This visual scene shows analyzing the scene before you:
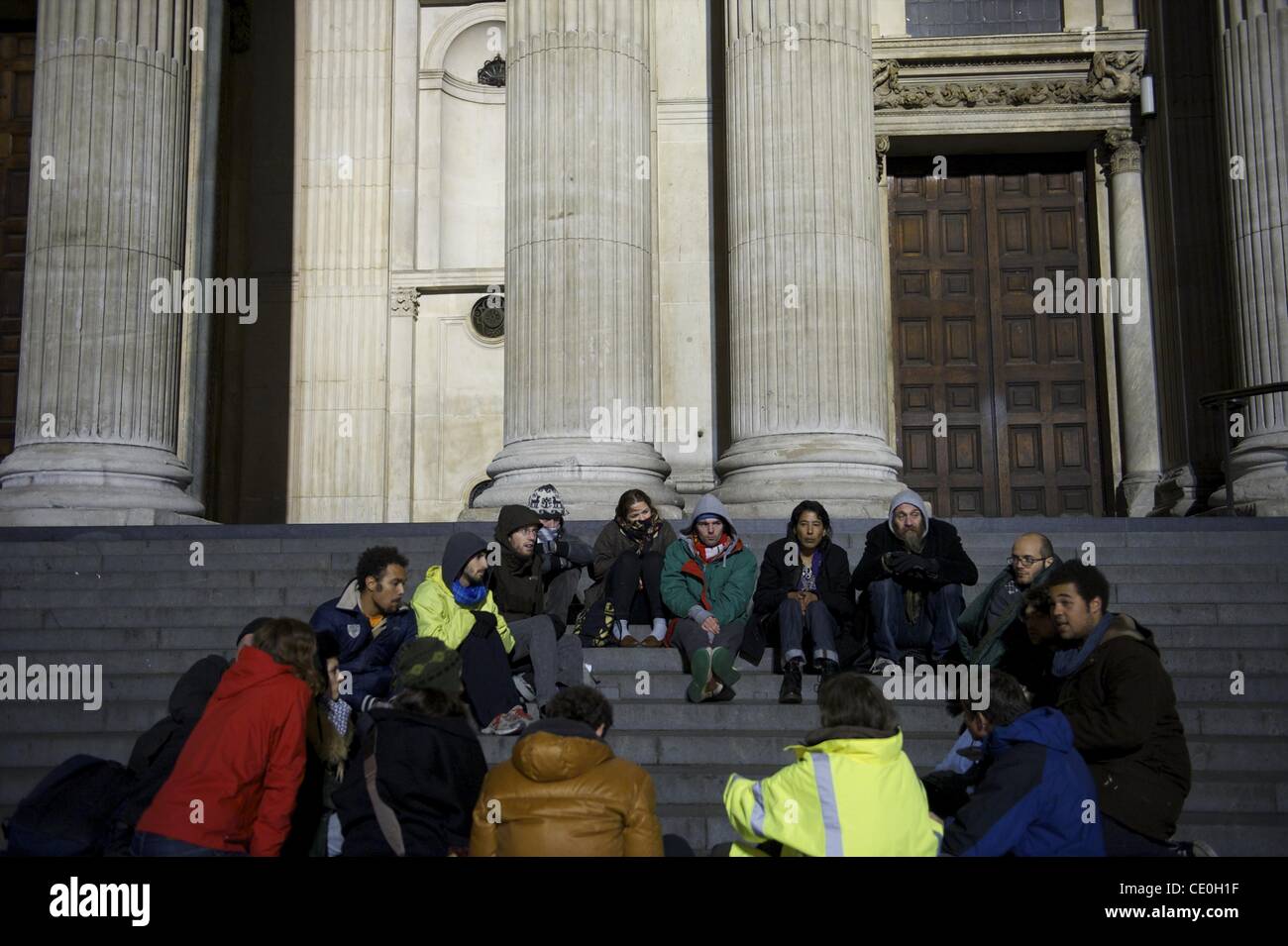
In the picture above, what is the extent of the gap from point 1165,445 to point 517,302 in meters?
8.52

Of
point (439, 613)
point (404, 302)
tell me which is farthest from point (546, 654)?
point (404, 302)

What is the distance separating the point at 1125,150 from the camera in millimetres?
16406

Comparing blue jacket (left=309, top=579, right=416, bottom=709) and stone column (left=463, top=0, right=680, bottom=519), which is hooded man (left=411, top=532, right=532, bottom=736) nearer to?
blue jacket (left=309, top=579, right=416, bottom=709)

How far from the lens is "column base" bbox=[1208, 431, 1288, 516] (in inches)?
491

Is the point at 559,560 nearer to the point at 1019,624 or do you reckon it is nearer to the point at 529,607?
the point at 529,607

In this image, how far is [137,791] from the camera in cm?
582

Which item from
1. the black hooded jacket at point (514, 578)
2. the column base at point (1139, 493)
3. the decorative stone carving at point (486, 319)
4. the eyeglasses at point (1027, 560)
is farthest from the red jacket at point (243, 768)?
the column base at point (1139, 493)

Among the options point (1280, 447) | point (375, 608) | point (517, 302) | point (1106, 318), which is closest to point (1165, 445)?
point (1106, 318)

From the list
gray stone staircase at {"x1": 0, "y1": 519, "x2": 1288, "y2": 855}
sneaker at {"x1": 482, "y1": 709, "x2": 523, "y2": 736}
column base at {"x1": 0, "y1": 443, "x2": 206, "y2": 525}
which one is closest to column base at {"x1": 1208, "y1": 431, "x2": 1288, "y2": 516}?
gray stone staircase at {"x1": 0, "y1": 519, "x2": 1288, "y2": 855}

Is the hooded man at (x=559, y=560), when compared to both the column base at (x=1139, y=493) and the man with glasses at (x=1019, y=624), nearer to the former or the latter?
the man with glasses at (x=1019, y=624)

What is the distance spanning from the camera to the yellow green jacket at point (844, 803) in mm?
4777

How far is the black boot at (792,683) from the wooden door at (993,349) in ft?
28.1

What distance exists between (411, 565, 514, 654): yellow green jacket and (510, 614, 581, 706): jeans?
457 mm

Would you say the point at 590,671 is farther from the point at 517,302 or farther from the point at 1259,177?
the point at 1259,177
